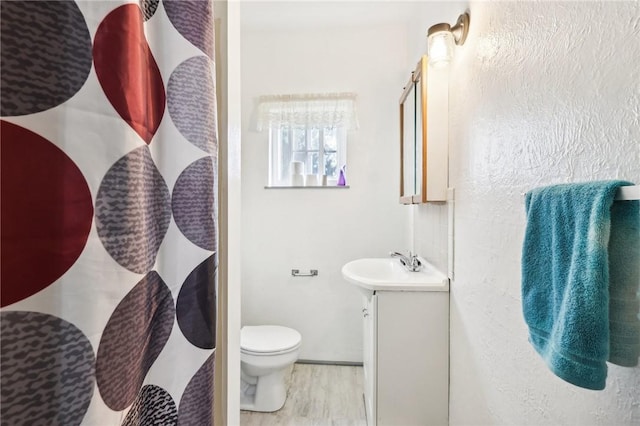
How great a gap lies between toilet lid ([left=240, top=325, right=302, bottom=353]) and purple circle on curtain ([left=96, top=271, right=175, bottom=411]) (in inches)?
53.4

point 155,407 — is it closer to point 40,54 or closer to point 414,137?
point 40,54

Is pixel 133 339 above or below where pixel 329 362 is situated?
above

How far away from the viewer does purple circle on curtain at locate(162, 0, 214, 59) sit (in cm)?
44

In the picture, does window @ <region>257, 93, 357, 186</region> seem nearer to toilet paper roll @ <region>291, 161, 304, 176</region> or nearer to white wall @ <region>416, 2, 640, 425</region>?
toilet paper roll @ <region>291, 161, 304, 176</region>

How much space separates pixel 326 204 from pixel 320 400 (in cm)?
134

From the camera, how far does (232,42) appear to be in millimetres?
696

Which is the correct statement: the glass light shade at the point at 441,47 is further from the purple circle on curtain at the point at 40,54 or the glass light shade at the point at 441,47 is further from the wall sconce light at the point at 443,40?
the purple circle on curtain at the point at 40,54

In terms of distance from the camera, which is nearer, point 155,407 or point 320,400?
point 155,407

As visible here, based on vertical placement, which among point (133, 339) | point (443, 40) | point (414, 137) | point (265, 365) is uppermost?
point (443, 40)

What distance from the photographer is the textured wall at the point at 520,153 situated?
0.50 meters

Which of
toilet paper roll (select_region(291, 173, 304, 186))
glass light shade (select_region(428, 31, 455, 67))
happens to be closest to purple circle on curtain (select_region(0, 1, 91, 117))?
glass light shade (select_region(428, 31, 455, 67))

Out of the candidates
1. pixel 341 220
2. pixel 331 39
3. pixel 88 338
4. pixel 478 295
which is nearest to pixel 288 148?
pixel 341 220

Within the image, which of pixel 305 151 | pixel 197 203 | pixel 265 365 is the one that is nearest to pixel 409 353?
pixel 265 365

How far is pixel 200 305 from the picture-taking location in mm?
475
